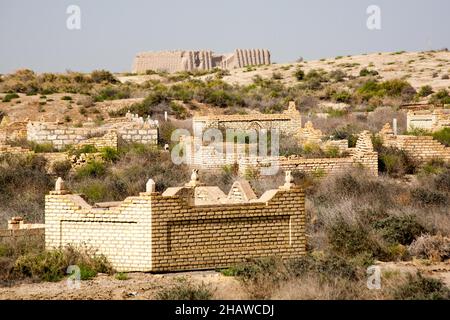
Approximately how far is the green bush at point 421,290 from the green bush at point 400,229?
18.8ft

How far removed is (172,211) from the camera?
17500mm

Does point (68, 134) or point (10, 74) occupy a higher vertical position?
point (10, 74)

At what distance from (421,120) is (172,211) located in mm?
22841

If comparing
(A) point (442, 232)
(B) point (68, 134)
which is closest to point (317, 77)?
(B) point (68, 134)

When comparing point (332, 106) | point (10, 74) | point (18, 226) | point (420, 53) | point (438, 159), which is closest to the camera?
point (18, 226)

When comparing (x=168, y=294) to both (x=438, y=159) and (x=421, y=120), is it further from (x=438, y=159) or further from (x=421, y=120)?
(x=421, y=120)

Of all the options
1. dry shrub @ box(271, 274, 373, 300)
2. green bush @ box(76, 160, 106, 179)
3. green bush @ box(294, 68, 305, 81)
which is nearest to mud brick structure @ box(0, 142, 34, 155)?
green bush @ box(76, 160, 106, 179)

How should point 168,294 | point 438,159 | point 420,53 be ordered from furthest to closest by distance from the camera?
point 420,53, point 438,159, point 168,294

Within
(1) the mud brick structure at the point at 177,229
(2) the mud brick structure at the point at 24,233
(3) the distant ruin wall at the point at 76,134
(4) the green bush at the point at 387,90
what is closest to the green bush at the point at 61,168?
(3) the distant ruin wall at the point at 76,134

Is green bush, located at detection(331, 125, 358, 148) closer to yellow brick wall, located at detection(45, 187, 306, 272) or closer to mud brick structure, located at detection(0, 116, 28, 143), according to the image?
mud brick structure, located at detection(0, 116, 28, 143)

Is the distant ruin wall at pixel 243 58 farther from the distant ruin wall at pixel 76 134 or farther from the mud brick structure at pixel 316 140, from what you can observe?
the distant ruin wall at pixel 76 134

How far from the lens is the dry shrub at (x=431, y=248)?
19453 millimetres

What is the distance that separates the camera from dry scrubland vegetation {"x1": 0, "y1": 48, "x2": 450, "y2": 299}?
1503 cm

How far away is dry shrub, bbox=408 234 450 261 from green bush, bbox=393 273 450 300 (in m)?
4.51
